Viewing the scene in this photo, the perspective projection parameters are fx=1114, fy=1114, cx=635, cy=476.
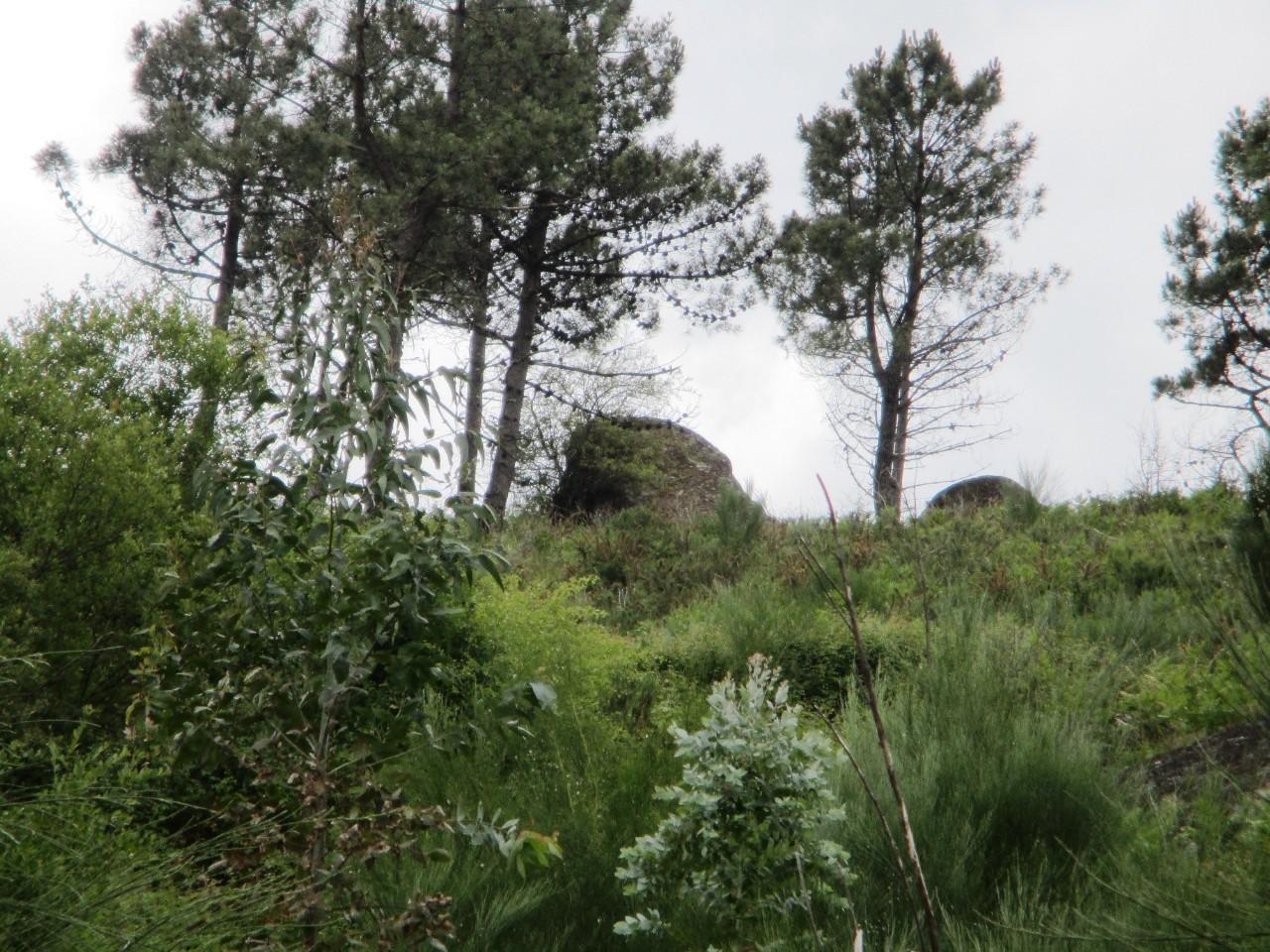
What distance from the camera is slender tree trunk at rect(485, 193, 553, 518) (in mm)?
14242

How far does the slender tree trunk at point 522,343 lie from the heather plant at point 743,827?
34.5 ft

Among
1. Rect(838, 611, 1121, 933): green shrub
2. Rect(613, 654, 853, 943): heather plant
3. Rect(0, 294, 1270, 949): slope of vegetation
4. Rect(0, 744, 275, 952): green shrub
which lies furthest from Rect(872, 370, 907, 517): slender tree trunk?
Rect(0, 744, 275, 952): green shrub

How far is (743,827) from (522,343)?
11477 millimetres

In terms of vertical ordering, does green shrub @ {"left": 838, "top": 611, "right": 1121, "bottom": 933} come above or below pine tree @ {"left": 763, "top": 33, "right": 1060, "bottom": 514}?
below

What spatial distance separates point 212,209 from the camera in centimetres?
1502

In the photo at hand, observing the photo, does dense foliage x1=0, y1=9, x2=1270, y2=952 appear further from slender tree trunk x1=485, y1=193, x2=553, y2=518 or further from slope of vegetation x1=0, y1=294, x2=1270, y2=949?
slender tree trunk x1=485, y1=193, x2=553, y2=518

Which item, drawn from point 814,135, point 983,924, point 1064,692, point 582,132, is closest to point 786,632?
point 1064,692

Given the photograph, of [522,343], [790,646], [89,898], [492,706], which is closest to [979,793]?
[492,706]

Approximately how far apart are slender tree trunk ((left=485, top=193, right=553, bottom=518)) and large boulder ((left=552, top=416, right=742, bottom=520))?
1.69 meters

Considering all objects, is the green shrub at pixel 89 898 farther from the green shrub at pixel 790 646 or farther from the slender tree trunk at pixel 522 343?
the slender tree trunk at pixel 522 343

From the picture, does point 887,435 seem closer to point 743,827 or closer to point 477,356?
point 477,356

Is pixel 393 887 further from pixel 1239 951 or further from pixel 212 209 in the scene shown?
pixel 212 209

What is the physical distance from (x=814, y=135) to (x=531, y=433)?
691cm

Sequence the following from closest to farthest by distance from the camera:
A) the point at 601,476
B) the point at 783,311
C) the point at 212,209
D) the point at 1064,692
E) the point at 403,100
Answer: the point at 1064,692, the point at 403,100, the point at 212,209, the point at 601,476, the point at 783,311
